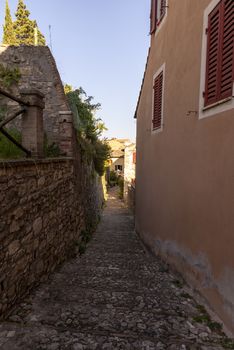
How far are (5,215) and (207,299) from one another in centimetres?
277

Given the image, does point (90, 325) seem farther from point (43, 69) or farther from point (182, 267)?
point (43, 69)

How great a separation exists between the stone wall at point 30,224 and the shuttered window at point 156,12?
4.36 m

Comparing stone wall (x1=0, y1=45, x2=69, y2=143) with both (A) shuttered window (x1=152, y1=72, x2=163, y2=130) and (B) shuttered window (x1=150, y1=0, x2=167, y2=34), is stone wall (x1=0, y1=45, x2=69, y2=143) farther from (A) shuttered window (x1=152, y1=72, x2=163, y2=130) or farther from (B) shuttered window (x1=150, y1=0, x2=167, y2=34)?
(B) shuttered window (x1=150, y1=0, x2=167, y2=34)

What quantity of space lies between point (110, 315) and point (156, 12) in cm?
731

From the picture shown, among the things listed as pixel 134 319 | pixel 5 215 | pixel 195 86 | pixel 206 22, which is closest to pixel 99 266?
pixel 134 319

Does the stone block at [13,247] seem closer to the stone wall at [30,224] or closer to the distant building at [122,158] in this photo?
the stone wall at [30,224]

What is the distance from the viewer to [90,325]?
2998mm

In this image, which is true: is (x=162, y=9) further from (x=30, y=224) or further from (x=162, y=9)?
(x=30, y=224)

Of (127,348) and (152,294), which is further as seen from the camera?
(152,294)

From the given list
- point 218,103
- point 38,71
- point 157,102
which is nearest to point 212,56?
point 218,103

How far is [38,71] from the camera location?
28.3 feet

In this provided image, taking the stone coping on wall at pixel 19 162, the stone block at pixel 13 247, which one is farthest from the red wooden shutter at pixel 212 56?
the stone block at pixel 13 247

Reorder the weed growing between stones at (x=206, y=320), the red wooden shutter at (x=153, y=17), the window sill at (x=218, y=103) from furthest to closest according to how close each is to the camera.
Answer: the red wooden shutter at (x=153, y=17) → the window sill at (x=218, y=103) → the weed growing between stones at (x=206, y=320)

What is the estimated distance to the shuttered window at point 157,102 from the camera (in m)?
6.78
